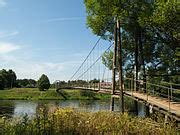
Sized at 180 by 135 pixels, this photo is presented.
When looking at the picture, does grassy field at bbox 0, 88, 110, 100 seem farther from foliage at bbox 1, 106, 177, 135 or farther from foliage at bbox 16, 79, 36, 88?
foliage at bbox 1, 106, 177, 135

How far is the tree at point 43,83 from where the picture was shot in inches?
4062

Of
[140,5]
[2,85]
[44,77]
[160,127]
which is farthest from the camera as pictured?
[2,85]


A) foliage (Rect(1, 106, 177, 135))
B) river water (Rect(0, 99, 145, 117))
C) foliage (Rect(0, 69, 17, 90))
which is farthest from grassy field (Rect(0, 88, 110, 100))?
foliage (Rect(1, 106, 177, 135))

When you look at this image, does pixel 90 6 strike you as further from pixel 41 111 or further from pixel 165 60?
pixel 41 111

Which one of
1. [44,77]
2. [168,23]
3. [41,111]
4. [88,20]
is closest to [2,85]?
[44,77]

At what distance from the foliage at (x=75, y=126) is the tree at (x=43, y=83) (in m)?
Answer: 92.2

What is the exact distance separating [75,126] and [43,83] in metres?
94.5

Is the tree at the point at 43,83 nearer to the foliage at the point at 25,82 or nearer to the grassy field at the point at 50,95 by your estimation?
the grassy field at the point at 50,95

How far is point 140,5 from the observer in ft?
87.4

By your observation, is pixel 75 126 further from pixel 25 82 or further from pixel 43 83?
pixel 25 82

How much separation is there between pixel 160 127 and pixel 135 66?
19.8 m

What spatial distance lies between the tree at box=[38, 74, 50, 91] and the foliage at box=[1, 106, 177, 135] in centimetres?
9223

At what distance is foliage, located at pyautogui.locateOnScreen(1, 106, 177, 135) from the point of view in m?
9.89

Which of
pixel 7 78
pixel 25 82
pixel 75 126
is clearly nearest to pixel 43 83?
pixel 7 78
